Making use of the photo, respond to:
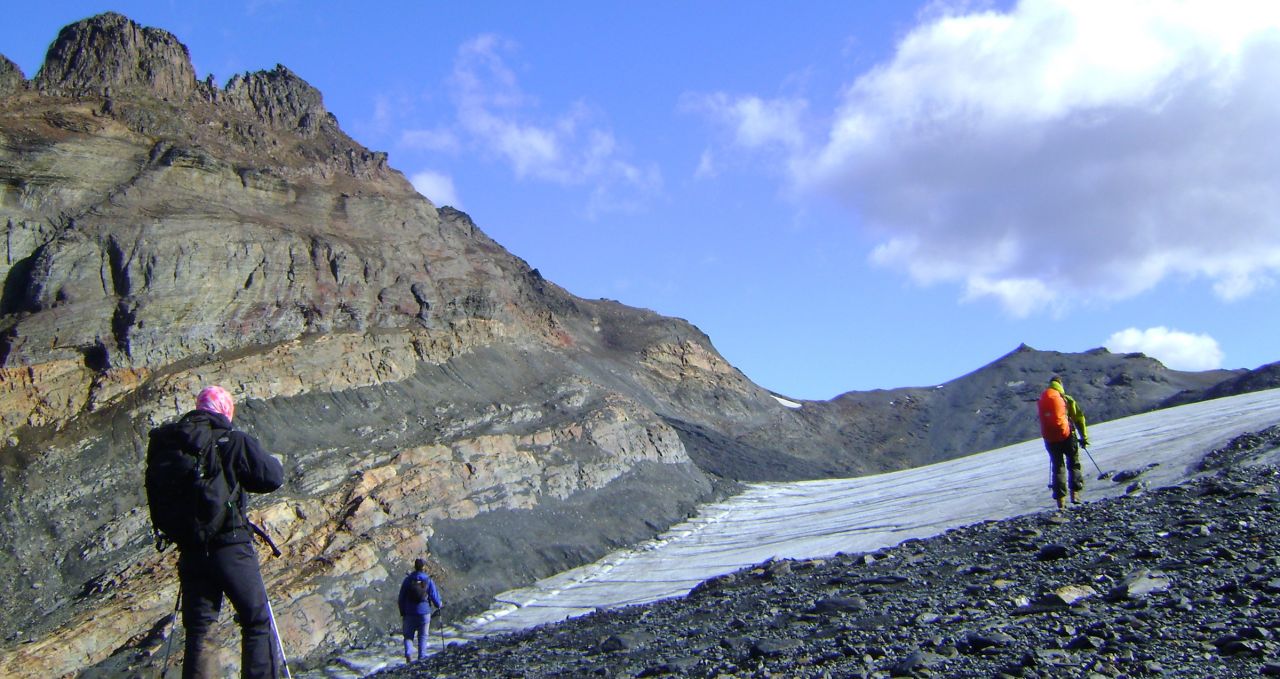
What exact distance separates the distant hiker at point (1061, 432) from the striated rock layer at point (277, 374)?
15171 millimetres

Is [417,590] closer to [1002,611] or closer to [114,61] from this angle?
[1002,611]

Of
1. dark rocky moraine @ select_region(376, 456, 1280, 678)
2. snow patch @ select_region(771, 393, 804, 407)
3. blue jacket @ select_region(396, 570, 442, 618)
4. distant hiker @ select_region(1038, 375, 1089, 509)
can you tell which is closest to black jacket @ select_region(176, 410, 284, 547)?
dark rocky moraine @ select_region(376, 456, 1280, 678)

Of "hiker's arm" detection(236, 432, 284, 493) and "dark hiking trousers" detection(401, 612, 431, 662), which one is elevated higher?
"hiker's arm" detection(236, 432, 284, 493)

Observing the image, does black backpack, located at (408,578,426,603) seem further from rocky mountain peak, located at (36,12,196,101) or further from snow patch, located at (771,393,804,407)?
snow patch, located at (771,393,804,407)

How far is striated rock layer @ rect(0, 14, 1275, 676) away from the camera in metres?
22.7

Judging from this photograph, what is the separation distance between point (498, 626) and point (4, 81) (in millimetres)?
28840

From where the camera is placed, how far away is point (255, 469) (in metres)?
5.57

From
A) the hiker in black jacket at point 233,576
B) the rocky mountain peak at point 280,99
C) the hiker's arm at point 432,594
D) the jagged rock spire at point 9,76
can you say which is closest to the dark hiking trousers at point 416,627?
the hiker's arm at point 432,594

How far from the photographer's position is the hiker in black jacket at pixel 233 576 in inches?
216

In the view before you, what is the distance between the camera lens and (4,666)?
61.4 feet

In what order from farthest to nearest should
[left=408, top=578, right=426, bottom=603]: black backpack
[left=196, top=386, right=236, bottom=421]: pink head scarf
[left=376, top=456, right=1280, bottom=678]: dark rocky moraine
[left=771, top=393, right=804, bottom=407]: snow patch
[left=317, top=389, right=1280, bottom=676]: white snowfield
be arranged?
[left=771, top=393, right=804, bottom=407]: snow patch → [left=317, top=389, right=1280, bottom=676]: white snowfield → [left=408, top=578, right=426, bottom=603]: black backpack → [left=376, top=456, right=1280, bottom=678]: dark rocky moraine → [left=196, top=386, right=236, bottom=421]: pink head scarf

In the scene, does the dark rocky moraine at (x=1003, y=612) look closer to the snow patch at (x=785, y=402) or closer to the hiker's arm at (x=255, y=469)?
the hiker's arm at (x=255, y=469)

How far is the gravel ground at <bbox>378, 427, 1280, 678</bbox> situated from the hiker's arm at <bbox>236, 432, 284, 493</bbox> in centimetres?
311

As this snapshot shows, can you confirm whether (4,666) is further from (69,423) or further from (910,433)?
(910,433)
